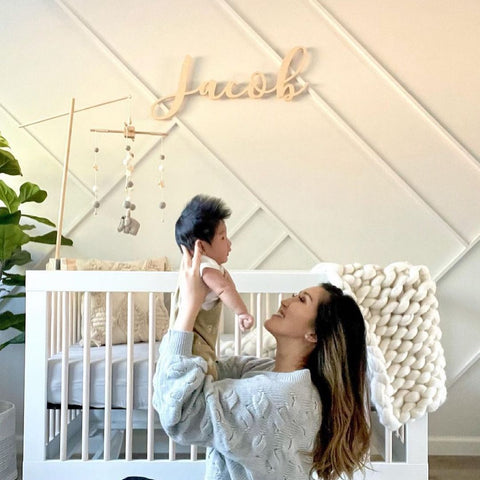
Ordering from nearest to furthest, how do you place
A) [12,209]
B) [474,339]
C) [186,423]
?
[186,423]
[12,209]
[474,339]

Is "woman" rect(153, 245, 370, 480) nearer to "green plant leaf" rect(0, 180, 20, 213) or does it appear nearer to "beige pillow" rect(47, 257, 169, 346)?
"beige pillow" rect(47, 257, 169, 346)

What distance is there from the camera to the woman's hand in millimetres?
1151

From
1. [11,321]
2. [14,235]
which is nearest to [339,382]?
[14,235]

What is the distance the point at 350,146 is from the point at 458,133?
472mm


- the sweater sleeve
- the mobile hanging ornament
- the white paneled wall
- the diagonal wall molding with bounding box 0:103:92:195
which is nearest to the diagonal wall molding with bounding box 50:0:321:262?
the white paneled wall

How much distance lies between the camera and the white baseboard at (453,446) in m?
2.95

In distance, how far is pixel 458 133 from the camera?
117 inches

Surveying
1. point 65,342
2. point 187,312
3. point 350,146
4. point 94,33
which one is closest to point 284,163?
point 350,146

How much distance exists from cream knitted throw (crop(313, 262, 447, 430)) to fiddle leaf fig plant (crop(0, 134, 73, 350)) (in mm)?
1210

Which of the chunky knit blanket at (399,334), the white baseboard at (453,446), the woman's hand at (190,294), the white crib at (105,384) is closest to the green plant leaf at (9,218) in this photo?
the white crib at (105,384)

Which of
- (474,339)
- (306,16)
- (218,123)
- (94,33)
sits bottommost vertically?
(474,339)

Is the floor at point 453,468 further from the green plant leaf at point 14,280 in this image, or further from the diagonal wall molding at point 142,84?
the diagonal wall molding at point 142,84

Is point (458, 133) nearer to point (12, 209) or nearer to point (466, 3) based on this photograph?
point (466, 3)

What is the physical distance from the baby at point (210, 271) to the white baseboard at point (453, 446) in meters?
1.93
